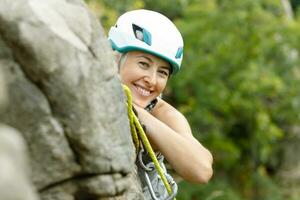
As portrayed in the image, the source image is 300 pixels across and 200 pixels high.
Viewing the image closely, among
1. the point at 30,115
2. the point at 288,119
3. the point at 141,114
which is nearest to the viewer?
the point at 30,115

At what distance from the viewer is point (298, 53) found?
54.2 ft

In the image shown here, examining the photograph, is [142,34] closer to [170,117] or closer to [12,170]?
[170,117]

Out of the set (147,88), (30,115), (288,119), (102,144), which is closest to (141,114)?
(147,88)

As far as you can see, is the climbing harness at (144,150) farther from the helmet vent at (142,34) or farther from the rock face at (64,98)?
the helmet vent at (142,34)

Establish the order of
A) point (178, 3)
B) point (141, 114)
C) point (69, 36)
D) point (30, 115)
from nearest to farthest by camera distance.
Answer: point (30, 115) < point (69, 36) < point (141, 114) < point (178, 3)

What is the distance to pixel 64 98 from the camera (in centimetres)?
311

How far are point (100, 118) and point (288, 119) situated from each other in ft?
47.1

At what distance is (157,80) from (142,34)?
273 millimetres

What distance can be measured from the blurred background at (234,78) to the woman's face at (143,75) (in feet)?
35.8

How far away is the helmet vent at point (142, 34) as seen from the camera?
14.3 feet

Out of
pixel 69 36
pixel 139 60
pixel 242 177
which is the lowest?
pixel 69 36

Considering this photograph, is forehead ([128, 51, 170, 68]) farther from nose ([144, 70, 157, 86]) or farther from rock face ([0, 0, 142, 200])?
rock face ([0, 0, 142, 200])

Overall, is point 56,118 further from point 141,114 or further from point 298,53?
point 298,53

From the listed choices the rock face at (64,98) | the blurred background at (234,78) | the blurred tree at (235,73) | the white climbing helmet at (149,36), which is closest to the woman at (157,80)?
the white climbing helmet at (149,36)
